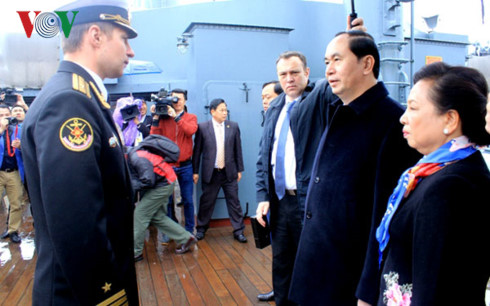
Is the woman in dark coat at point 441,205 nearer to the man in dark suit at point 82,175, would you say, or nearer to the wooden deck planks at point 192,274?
the man in dark suit at point 82,175

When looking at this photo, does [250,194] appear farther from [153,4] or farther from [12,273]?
[153,4]

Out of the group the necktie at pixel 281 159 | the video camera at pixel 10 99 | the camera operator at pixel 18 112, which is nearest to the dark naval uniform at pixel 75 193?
the necktie at pixel 281 159

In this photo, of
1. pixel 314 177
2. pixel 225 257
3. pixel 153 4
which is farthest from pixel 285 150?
pixel 153 4

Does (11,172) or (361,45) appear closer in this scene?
(361,45)

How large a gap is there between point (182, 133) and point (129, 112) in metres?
0.82

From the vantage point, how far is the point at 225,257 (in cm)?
455

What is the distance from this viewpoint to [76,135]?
3.83 feet

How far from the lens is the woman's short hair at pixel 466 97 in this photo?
47.5 inches

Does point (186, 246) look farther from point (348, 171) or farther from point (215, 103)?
point (348, 171)

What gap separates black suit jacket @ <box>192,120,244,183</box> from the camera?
523 cm

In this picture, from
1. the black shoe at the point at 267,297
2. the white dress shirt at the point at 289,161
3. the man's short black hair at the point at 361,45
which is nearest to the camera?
the man's short black hair at the point at 361,45

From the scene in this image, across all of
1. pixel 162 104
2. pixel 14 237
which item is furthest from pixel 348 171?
pixel 14 237

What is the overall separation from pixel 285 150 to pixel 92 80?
1681 mm

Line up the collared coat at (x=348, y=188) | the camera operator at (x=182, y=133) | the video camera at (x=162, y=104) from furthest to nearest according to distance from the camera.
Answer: the camera operator at (x=182, y=133) < the video camera at (x=162, y=104) < the collared coat at (x=348, y=188)
